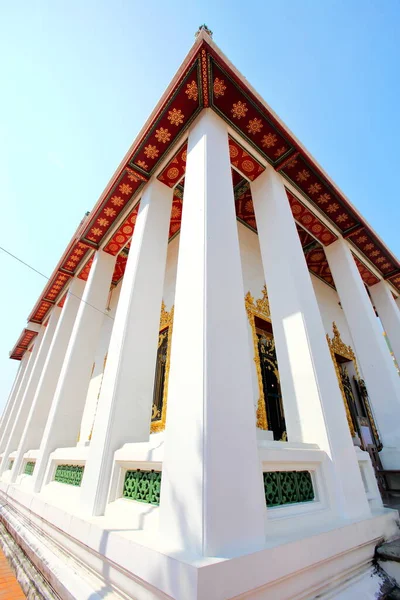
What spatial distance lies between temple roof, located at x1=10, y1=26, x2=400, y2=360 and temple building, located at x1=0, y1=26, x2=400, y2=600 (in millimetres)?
23

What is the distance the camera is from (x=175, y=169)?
3703mm

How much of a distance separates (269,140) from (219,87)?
0.93 m

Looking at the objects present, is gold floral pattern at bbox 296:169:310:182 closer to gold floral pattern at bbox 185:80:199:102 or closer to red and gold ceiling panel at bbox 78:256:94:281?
gold floral pattern at bbox 185:80:199:102

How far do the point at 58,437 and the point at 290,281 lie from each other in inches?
138

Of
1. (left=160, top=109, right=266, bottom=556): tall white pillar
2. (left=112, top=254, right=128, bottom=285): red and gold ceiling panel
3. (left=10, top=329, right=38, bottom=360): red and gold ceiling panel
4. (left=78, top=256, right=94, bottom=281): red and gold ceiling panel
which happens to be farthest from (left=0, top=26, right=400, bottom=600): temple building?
(left=10, top=329, right=38, bottom=360): red and gold ceiling panel

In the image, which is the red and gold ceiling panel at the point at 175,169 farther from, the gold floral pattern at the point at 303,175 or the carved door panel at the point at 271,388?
the carved door panel at the point at 271,388

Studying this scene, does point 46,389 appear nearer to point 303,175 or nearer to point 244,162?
point 244,162

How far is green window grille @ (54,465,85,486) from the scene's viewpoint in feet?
8.84

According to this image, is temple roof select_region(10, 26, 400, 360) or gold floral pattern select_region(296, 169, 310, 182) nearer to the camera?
temple roof select_region(10, 26, 400, 360)

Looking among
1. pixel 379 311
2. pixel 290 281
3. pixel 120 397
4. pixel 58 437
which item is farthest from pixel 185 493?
pixel 379 311

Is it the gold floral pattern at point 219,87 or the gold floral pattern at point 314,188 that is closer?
the gold floral pattern at point 219,87

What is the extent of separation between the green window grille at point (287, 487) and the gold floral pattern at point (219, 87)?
12.4ft

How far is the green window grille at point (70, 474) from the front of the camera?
106 inches

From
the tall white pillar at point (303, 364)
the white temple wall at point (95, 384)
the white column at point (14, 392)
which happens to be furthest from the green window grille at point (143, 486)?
the white column at point (14, 392)
